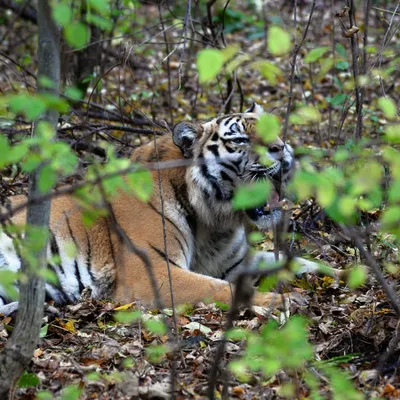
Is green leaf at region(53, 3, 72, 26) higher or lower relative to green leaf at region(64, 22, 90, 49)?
higher

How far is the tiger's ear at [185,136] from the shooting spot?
511cm

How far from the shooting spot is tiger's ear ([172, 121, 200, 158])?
5113mm

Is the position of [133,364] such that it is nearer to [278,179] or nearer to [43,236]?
[43,236]

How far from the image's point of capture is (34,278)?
2.95 m

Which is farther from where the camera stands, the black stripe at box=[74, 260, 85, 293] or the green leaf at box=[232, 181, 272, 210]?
the black stripe at box=[74, 260, 85, 293]

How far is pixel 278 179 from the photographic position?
5004mm

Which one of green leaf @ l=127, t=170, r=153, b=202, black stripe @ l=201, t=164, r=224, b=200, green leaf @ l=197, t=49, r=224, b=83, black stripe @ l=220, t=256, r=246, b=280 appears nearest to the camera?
green leaf @ l=197, t=49, r=224, b=83

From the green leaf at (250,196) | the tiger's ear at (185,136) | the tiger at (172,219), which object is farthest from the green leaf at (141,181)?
the tiger's ear at (185,136)

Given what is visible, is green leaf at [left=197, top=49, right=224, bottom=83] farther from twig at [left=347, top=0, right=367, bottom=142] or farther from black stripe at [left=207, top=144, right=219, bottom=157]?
black stripe at [left=207, top=144, right=219, bottom=157]

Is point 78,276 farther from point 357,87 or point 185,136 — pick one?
point 357,87

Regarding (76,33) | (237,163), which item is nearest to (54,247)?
(237,163)

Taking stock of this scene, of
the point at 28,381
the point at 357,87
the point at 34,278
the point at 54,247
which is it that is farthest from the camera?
the point at 54,247

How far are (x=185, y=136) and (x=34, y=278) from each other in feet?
7.80

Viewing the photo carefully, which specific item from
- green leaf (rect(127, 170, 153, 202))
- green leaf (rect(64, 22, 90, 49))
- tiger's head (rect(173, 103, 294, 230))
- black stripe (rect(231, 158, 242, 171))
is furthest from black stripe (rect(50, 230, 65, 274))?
green leaf (rect(64, 22, 90, 49))
